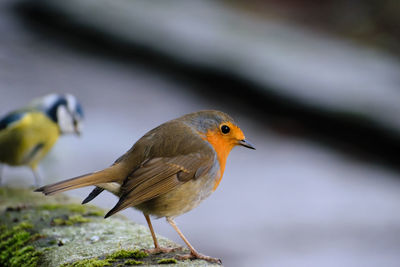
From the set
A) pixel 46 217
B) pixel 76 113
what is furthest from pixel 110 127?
pixel 46 217

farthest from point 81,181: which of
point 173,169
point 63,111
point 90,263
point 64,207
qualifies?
point 63,111

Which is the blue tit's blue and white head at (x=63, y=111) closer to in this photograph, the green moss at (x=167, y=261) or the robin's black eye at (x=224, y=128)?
the robin's black eye at (x=224, y=128)

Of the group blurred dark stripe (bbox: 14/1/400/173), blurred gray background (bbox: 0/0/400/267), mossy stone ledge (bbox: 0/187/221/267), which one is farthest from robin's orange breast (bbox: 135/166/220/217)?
blurred dark stripe (bbox: 14/1/400/173)

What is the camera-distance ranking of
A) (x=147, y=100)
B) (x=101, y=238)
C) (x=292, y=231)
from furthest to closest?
(x=147, y=100)
(x=292, y=231)
(x=101, y=238)

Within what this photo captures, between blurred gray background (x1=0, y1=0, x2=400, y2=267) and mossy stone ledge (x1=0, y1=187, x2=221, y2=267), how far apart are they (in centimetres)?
101

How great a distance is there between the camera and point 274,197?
7184 mm

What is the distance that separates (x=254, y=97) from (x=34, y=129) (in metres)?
5.92

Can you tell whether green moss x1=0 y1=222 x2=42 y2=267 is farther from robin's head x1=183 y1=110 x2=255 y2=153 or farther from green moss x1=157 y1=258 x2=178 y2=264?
robin's head x1=183 y1=110 x2=255 y2=153

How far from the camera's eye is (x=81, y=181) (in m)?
2.80

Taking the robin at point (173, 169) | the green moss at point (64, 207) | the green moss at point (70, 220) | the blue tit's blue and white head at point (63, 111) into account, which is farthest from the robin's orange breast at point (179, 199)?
the blue tit's blue and white head at point (63, 111)

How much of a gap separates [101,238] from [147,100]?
25.0 ft

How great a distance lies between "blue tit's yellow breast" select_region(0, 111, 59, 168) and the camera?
5141 millimetres

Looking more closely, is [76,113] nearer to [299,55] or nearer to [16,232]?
[16,232]

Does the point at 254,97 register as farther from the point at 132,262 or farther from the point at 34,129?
the point at 132,262
